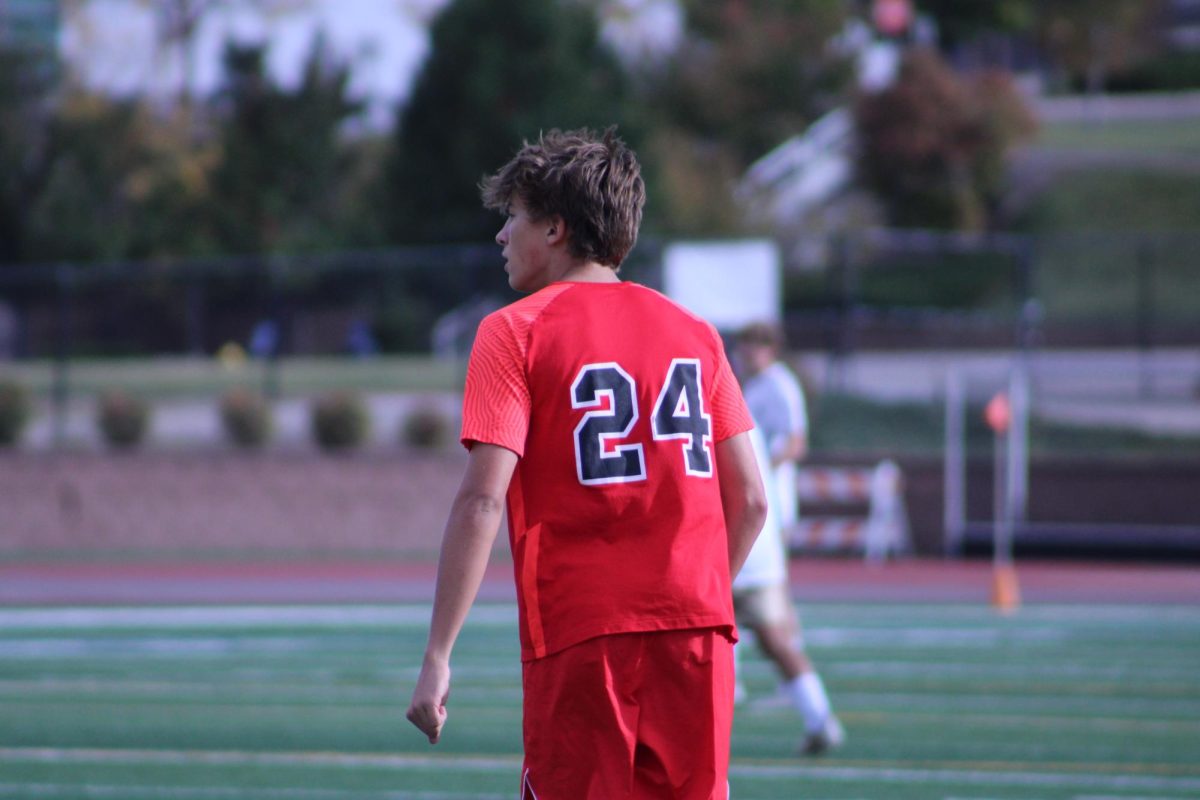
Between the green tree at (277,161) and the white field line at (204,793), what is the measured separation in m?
29.0

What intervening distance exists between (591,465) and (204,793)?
4083 mm

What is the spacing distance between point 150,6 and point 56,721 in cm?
3829

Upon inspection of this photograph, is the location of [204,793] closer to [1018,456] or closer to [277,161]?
[1018,456]

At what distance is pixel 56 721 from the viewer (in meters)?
8.43

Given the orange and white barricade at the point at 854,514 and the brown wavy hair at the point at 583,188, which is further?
the orange and white barricade at the point at 854,514

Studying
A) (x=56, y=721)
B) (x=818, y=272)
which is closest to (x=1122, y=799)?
(x=56, y=721)

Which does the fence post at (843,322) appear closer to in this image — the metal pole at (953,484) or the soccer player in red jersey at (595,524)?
the metal pole at (953,484)

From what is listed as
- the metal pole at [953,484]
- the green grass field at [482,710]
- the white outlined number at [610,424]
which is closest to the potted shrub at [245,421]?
the green grass field at [482,710]

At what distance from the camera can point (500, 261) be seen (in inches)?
812

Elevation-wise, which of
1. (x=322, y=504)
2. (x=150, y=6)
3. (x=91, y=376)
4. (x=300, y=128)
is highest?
(x=150, y=6)

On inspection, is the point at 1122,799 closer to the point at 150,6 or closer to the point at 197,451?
the point at 197,451

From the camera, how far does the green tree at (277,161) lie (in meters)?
36.1

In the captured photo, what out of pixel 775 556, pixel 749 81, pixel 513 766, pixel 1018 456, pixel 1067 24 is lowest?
pixel 513 766

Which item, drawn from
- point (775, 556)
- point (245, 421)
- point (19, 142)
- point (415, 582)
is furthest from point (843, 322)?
point (19, 142)
